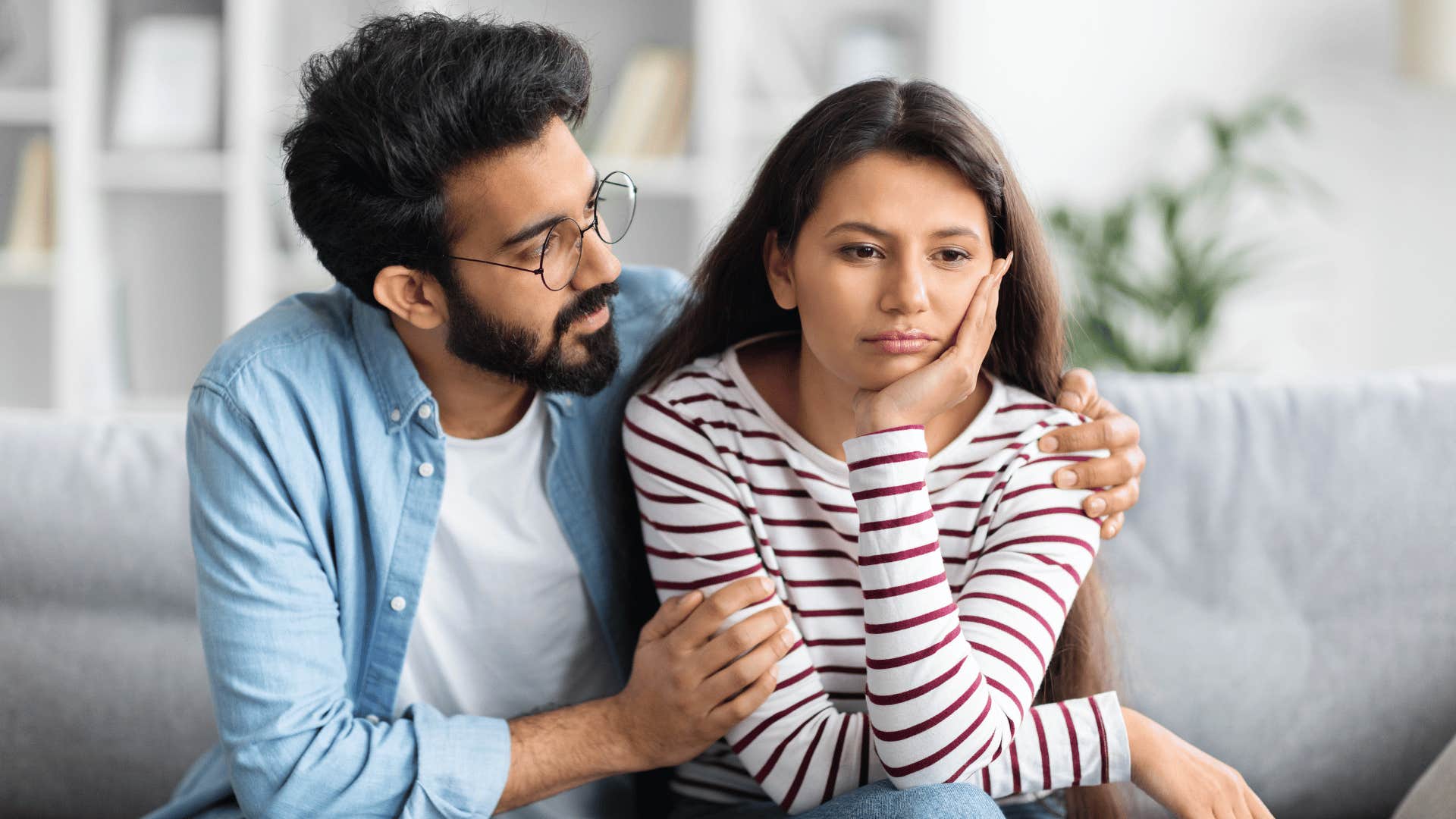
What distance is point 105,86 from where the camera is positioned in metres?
3.07

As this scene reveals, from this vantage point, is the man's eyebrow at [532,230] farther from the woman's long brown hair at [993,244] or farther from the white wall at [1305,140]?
the white wall at [1305,140]

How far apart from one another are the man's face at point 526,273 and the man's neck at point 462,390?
0.04 metres

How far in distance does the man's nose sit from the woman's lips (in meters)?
0.32

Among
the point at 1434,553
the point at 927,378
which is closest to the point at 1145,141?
the point at 1434,553

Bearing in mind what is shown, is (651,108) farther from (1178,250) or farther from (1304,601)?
(1304,601)

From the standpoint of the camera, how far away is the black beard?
1.30 m

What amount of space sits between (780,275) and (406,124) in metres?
0.42

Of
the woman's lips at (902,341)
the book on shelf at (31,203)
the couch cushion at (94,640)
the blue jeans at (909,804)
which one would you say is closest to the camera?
the blue jeans at (909,804)

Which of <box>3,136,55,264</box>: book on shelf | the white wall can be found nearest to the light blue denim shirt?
<box>3,136,55,264</box>: book on shelf

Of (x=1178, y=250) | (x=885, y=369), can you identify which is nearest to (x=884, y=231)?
(x=885, y=369)

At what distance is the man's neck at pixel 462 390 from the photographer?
4.48 feet

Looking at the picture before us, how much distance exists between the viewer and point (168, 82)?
9.91 ft

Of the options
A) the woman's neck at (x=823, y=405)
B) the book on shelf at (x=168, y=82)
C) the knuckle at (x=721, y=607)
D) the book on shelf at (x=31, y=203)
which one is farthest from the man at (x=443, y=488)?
the book on shelf at (x=31, y=203)

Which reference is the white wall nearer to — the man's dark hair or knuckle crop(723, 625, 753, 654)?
the man's dark hair
